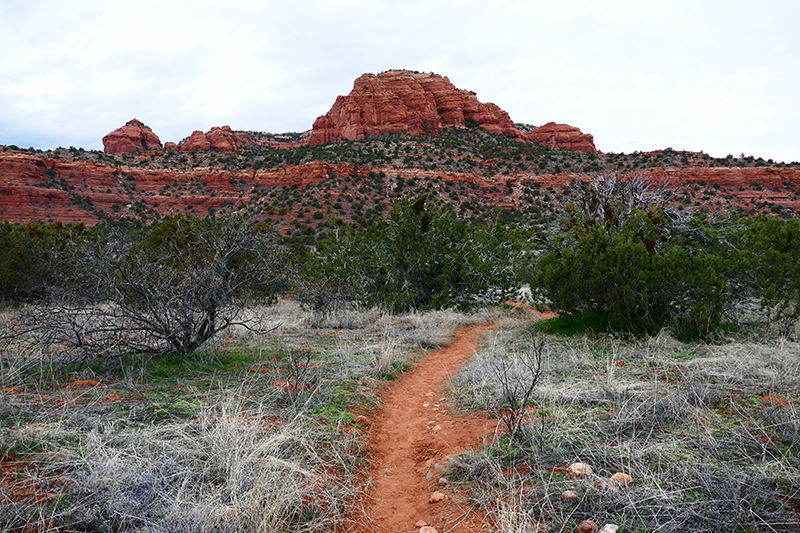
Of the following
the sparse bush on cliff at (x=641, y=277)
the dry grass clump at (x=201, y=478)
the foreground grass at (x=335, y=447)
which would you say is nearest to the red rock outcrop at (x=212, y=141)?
the sparse bush on cliff at (x=641, y=277)

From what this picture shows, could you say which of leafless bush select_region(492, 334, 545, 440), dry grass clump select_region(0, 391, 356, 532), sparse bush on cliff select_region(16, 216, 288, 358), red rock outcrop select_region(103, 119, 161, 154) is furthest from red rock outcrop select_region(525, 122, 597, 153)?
dry grass clump select_region(0, 391, 356, 532)

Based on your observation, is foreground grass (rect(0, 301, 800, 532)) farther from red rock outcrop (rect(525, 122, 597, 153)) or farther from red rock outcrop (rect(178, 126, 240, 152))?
red rock outcrop (rect(525, 122, 597, 153))

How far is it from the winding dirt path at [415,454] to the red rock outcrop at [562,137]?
74.4 meters

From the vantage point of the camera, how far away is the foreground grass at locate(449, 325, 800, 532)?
227 centimetres

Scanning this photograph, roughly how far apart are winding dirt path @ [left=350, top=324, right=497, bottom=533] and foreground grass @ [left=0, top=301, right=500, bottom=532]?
0.22 m

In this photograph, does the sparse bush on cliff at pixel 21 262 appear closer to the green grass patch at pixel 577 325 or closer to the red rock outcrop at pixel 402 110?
the green grass patch at pixel 577 325

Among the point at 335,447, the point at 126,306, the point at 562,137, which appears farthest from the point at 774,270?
the point at 562,137

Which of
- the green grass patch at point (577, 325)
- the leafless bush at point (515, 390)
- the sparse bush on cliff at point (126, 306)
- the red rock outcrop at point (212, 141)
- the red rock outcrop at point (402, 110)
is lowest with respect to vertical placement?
the green grass patch at point (577, 325)

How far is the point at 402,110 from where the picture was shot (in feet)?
207

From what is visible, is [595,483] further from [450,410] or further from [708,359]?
[708,359]

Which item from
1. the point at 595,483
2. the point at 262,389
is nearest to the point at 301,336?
the point at 262,389

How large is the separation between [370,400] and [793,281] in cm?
735

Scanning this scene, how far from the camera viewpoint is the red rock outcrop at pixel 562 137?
7094 cm

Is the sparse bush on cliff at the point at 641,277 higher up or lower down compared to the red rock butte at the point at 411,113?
lower down
